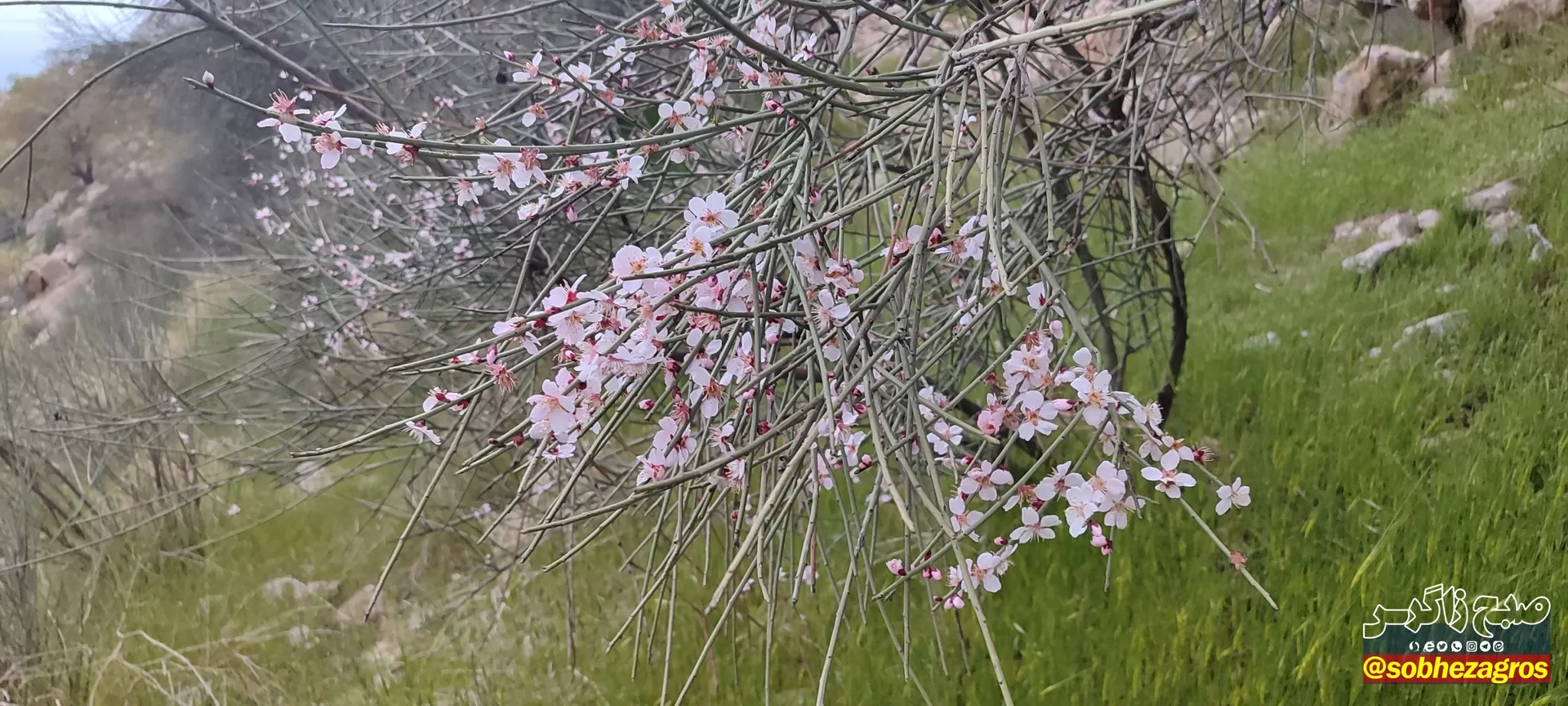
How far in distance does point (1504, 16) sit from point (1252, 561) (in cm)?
327

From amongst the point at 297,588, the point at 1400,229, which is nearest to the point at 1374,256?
the point at 1400,229

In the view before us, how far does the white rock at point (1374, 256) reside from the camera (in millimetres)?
2373

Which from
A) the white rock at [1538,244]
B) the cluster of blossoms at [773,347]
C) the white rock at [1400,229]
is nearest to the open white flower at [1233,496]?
the cluster of blossoms at [773,347]

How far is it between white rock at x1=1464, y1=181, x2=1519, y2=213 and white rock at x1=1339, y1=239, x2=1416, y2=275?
0.20 m

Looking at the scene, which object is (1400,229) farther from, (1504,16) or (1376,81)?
(1504,16)

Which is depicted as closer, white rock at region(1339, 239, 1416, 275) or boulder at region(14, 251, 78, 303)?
white rock at region(1339, 239, 1416, 275)

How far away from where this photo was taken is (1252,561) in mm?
1540

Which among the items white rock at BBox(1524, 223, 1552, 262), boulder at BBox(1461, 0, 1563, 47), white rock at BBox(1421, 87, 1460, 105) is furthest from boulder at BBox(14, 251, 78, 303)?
boulder at BBox(1461, 0, 1563, 47)

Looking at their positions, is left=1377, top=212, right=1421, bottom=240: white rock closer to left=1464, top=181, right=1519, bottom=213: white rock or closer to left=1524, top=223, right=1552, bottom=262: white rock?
left=1464, top=181, right=1519, bottom=213: white rock

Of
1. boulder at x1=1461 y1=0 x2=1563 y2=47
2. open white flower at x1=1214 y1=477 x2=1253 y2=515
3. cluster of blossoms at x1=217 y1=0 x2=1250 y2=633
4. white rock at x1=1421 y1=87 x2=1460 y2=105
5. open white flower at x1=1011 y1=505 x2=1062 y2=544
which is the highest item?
boulder at x1=1461 y1=0 x2=1563 y2=47

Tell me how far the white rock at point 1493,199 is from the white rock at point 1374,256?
0.67 ft

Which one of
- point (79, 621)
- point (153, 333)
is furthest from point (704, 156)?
point (153, 333)

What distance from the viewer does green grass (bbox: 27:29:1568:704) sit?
1342mm

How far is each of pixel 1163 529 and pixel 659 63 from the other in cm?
142
